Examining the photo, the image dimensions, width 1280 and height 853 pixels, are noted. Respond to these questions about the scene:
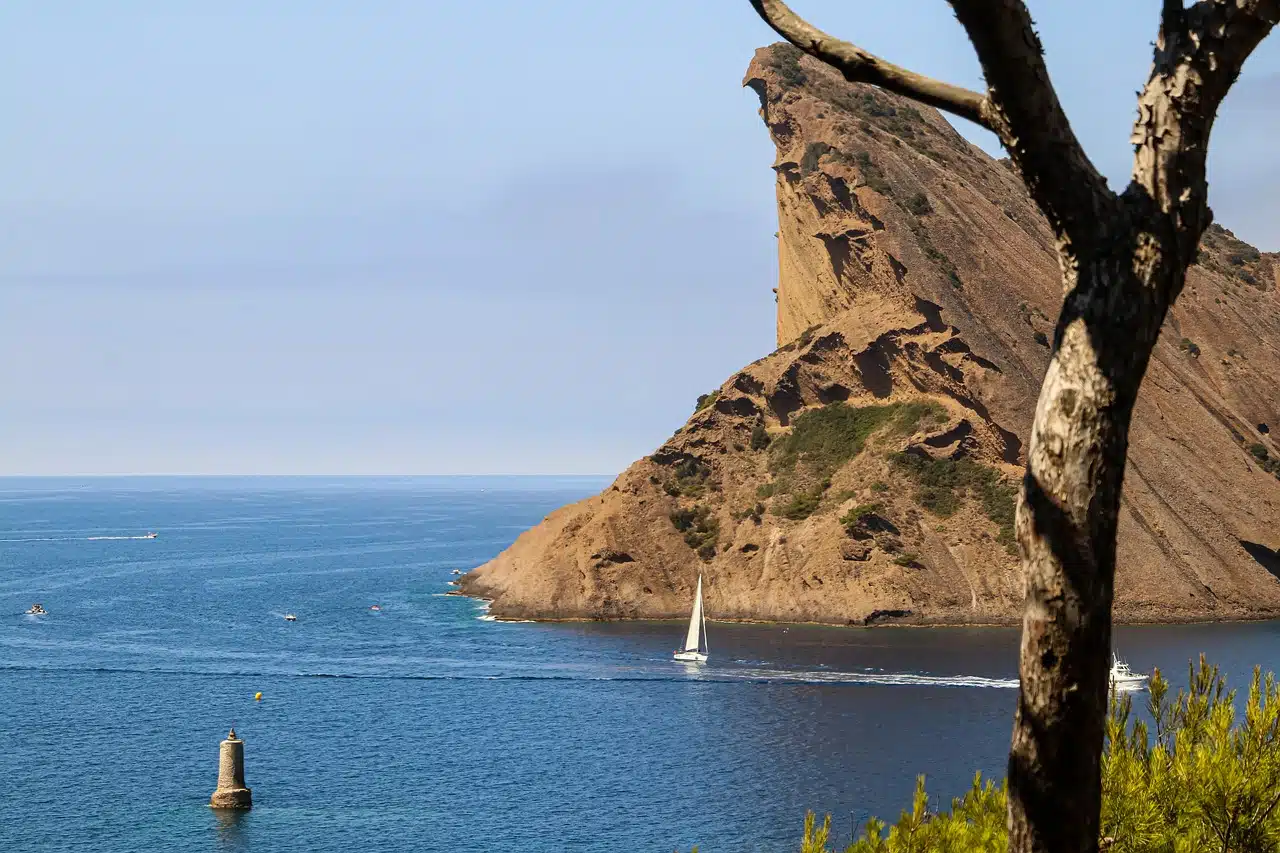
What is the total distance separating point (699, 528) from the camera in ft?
425

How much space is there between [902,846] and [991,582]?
104 m

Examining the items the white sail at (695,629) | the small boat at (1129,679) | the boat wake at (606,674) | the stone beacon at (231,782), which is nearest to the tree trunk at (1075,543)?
the stone beacon at (231,782)

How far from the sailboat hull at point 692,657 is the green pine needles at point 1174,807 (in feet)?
271

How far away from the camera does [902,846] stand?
55.5ft

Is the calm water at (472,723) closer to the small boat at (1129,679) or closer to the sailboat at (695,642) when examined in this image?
the sailboat at (695,642)

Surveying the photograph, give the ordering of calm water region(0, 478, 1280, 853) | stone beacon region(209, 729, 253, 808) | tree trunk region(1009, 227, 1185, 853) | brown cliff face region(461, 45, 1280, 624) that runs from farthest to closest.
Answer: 1. brown cliff face region(461, 45, 1280, 624)
2. stone beacon region(209, 729, 253, 808)
3. calm water region(0, 478, 1280, 853)
4. tree trunk region(1009, 227, 1185, 853)

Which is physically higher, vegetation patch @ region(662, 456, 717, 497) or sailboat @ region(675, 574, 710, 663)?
vegetation patch @ region(662, 456, 717, 497)

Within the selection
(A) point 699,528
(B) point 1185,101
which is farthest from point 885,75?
(A) point 699,528

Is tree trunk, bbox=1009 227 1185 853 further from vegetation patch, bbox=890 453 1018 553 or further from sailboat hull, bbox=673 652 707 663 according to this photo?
vegetation patch, bbox=890 453 1018 553

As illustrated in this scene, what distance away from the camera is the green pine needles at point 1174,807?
1667 centimetres

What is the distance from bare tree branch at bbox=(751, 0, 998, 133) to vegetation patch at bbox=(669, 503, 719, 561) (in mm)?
118602

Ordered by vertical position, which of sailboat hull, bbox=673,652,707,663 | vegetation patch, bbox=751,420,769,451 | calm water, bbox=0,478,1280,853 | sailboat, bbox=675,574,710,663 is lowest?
calm water, bbox=0,478,1280,853

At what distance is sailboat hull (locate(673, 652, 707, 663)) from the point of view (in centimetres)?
10094

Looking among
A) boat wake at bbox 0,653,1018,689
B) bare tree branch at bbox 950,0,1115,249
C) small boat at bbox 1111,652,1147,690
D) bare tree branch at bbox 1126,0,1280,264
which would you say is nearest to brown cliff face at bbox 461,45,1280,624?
small boat at bbox 1111,652,1147,690
